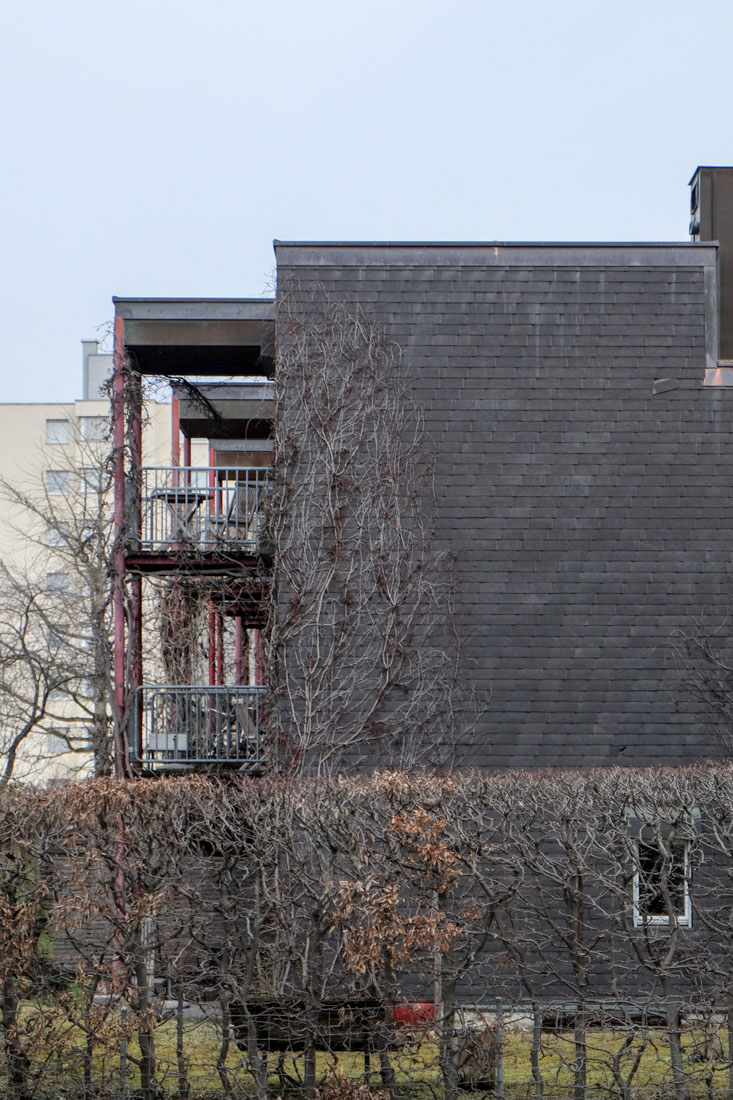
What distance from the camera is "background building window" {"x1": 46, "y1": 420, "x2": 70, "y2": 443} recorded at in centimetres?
4891

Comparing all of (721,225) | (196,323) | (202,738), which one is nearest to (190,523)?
(196,323)

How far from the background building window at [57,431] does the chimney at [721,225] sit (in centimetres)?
3293

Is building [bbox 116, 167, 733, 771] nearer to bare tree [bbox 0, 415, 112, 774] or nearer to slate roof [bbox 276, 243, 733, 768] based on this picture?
slate roof [bbox 276, 243, 733, 768]

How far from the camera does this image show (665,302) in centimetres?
1738

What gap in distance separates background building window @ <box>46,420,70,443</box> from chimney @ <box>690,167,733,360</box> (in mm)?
32926

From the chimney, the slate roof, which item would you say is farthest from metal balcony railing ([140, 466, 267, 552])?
the chimney

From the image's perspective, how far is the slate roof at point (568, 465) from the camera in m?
16.6

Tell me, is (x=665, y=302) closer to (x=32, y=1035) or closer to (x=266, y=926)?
(x=266, y=926)

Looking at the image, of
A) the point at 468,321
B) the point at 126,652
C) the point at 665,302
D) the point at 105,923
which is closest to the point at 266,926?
the point at 105,923

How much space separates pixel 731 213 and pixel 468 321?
5.09 meters

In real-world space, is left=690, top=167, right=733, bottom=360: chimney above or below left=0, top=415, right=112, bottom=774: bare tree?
above

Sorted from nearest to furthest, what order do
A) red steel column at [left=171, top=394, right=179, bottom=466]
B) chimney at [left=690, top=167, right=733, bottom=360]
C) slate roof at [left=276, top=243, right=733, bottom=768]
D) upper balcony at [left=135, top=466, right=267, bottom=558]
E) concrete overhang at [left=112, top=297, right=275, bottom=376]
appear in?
slate roof at [left=276, top=243, right=733, bottom=768]
upper balcony at [left=135, top=466, right=267, bottom=558]
concrete overhang at [left=112, top=297, right=275, bottom=376]
chimney at [left=690, top=167, right=733, bottom=360]
red steel column at [left=171, top=394, right=179, bottom=466]

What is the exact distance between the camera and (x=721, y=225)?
19.8 m

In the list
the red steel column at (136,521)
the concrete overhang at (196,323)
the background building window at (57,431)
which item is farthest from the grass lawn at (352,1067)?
the background building window at (57,431)
